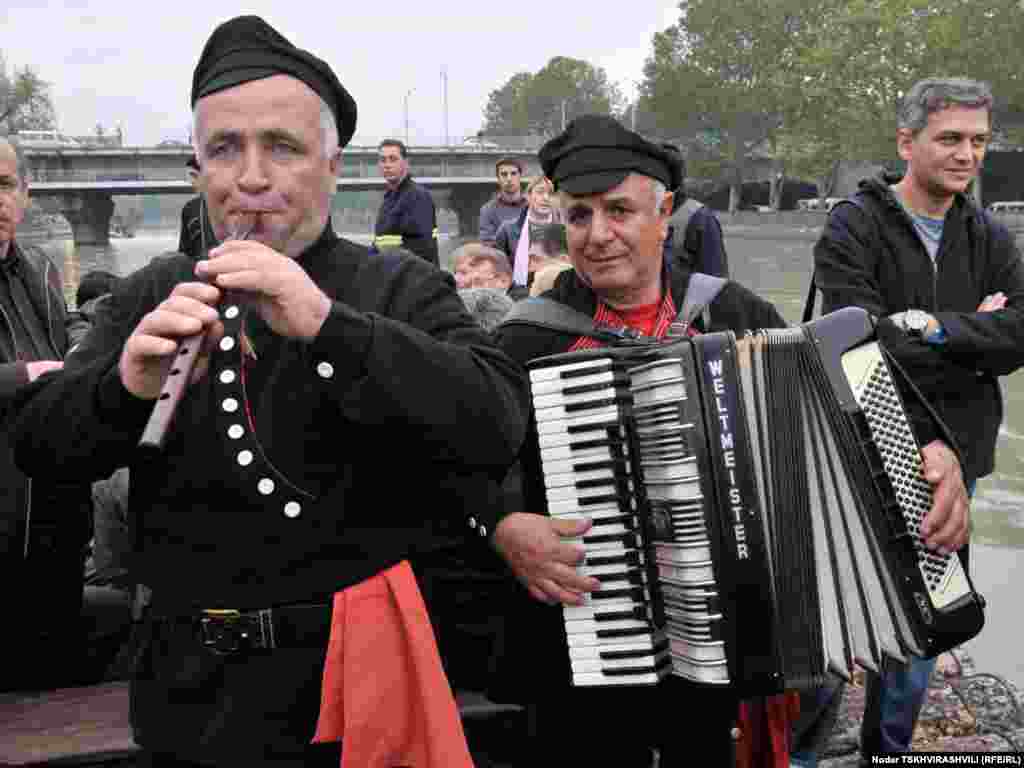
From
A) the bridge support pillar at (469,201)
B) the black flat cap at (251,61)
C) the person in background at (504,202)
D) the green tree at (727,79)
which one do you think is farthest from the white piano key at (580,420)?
the bridge support pillar at (469,201)

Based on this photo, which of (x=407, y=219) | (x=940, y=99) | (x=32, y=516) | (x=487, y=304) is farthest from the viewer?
(x=407, y=219)

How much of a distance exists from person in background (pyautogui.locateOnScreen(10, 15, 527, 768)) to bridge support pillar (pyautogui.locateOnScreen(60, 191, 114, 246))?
69.8 meters

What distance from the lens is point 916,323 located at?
372 centimetres

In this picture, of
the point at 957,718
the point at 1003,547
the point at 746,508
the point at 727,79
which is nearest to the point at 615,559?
the point at 746,508

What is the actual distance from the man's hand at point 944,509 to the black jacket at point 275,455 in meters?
1.21

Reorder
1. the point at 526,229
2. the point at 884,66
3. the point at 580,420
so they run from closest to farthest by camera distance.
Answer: the point at 580,420, the point at 526,229, the point at 884,66

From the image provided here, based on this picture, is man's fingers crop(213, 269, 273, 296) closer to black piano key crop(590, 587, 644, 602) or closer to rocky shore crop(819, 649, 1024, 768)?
black piano key crop(590, 587, 644, 602)

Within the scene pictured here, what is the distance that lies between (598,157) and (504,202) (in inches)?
287

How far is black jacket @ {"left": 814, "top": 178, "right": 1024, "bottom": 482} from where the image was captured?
3848mm

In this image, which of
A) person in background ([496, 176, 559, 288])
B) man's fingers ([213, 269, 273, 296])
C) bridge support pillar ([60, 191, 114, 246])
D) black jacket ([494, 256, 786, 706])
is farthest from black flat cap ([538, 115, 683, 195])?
bridge support pillar ([60, 191, 114, 246])

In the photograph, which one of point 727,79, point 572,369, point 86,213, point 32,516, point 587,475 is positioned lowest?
point 32,516

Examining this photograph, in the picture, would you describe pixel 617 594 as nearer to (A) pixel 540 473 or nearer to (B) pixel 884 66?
(A) pixel 540 473

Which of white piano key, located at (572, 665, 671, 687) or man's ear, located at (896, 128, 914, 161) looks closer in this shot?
white piano key, located at (572, 665, 671, 687)

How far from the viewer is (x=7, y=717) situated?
11.8 ft
